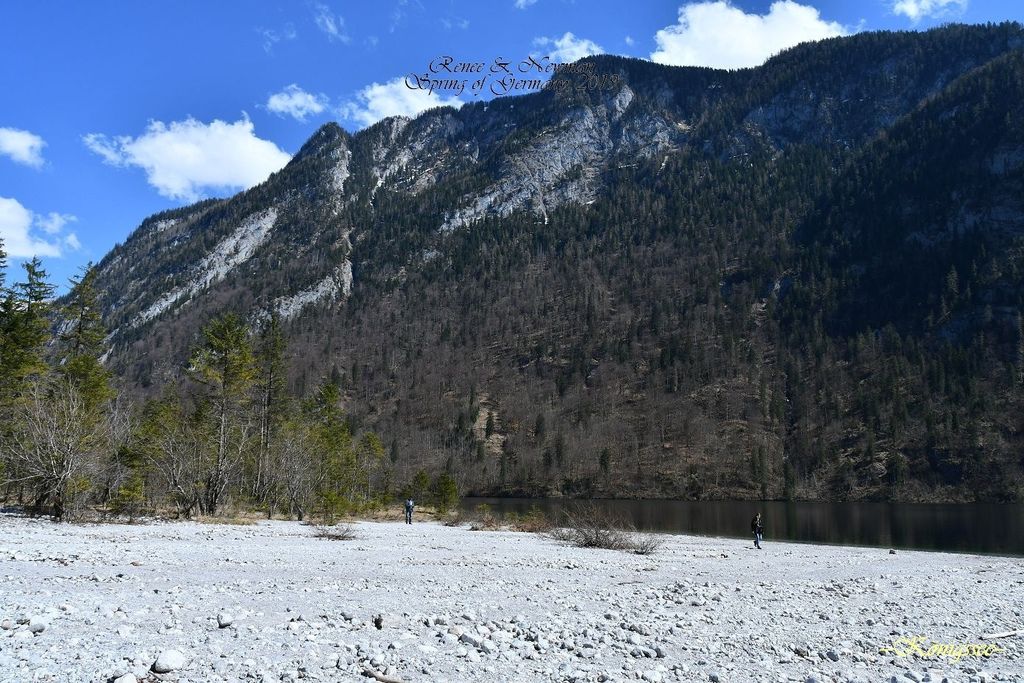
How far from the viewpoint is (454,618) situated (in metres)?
8.71

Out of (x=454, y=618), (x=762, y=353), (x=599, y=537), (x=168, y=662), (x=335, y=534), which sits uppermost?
(x=762, y=353)

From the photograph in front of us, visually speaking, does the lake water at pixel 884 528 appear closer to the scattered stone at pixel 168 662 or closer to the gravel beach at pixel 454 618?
the gravel beach at pixel 454 618

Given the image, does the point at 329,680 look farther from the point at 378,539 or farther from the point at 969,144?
the point at 969,144

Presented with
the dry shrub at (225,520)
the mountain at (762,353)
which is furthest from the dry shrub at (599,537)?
the mountain at (762,353)

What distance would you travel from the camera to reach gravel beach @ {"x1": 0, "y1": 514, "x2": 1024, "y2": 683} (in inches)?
239

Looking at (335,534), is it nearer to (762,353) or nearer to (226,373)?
(226,373)

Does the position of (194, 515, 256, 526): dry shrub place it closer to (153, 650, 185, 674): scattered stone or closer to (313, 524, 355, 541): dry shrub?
(313, 524, 355, 541): dry shrub

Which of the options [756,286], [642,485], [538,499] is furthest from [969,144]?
[538,499]

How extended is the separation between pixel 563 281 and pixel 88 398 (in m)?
173

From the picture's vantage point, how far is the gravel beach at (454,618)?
19.9ft

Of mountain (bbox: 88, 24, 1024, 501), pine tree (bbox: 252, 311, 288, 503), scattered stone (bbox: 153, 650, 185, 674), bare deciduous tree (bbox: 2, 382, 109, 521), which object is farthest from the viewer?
mountain (bbox: 88, 24, 1024, 501)
